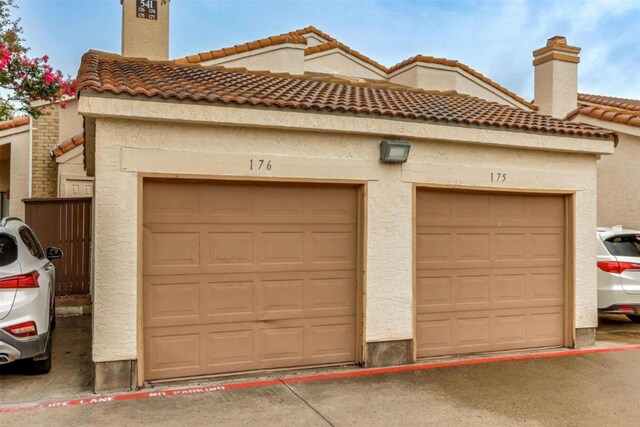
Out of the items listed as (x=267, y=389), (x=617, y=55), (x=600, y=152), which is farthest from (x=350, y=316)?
(x=617, y=55)

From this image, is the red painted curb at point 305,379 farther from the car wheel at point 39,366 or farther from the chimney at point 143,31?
the chimney at point 143,31

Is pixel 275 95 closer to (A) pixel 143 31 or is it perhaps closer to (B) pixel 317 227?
(B) pixel 317 227

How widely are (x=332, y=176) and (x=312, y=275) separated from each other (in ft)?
3.88

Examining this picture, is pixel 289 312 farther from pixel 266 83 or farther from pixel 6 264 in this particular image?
pixel 266 83

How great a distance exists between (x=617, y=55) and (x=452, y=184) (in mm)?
20816

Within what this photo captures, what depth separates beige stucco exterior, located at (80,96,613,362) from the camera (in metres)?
5.41

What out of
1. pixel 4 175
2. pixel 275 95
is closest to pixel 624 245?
pixel 275 95

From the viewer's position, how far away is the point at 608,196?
38.3 ft

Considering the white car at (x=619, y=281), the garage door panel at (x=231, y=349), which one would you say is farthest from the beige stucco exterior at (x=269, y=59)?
the garage door panel at (x=231, y=349)

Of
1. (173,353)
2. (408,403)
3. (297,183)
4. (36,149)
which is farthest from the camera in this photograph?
(36,149)

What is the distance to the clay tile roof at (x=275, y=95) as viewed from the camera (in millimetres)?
5730

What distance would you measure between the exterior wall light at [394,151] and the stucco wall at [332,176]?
0.09 metres

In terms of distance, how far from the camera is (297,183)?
6.23m

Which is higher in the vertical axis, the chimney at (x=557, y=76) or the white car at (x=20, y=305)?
the chimney at (x=557, y=76)
